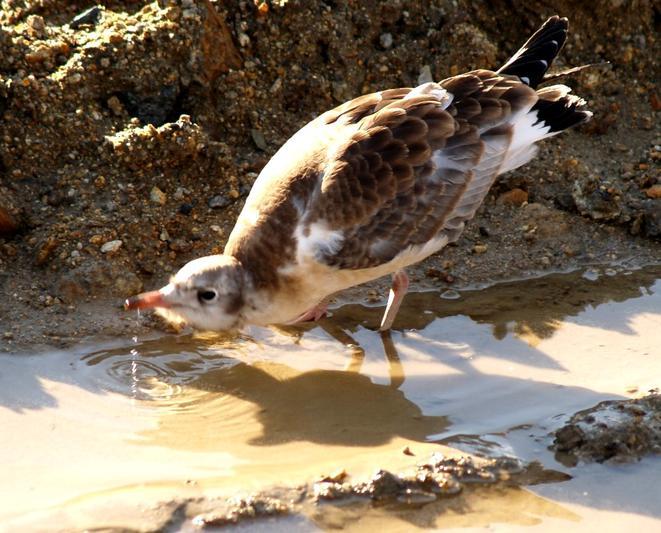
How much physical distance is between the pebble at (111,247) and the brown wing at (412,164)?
1628 millimetres

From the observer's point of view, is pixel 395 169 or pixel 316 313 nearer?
pixel 395 169

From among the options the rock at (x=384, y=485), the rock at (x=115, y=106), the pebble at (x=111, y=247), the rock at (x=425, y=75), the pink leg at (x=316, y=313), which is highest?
the rock at (x=425, y=75)

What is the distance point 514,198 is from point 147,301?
3.24 m

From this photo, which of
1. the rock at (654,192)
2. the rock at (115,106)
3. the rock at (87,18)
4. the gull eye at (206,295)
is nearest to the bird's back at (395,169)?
the gull eye at (206,295)

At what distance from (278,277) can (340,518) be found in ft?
5.55

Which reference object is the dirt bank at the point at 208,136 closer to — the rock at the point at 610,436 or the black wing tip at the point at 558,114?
the black wing tip at the point at 558,114

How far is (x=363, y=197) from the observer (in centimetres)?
620

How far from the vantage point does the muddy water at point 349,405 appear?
201 inches

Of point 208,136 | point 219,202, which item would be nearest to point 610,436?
point 219,202

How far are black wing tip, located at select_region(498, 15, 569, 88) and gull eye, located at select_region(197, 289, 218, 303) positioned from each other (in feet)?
8.98

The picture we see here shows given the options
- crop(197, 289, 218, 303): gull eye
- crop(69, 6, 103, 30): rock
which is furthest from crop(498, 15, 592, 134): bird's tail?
crop(69, 6, 103, 30): rock

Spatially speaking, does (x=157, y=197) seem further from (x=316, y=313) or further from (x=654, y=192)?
(x=654, y=192)

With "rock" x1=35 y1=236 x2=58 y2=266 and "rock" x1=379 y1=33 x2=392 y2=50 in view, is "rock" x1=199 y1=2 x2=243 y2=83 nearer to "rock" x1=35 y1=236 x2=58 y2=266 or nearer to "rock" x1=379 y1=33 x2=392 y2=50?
"rock" x1=379 y1=33 x2=392 y2=50

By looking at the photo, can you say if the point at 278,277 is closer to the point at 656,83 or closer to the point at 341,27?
the point at 341,27
